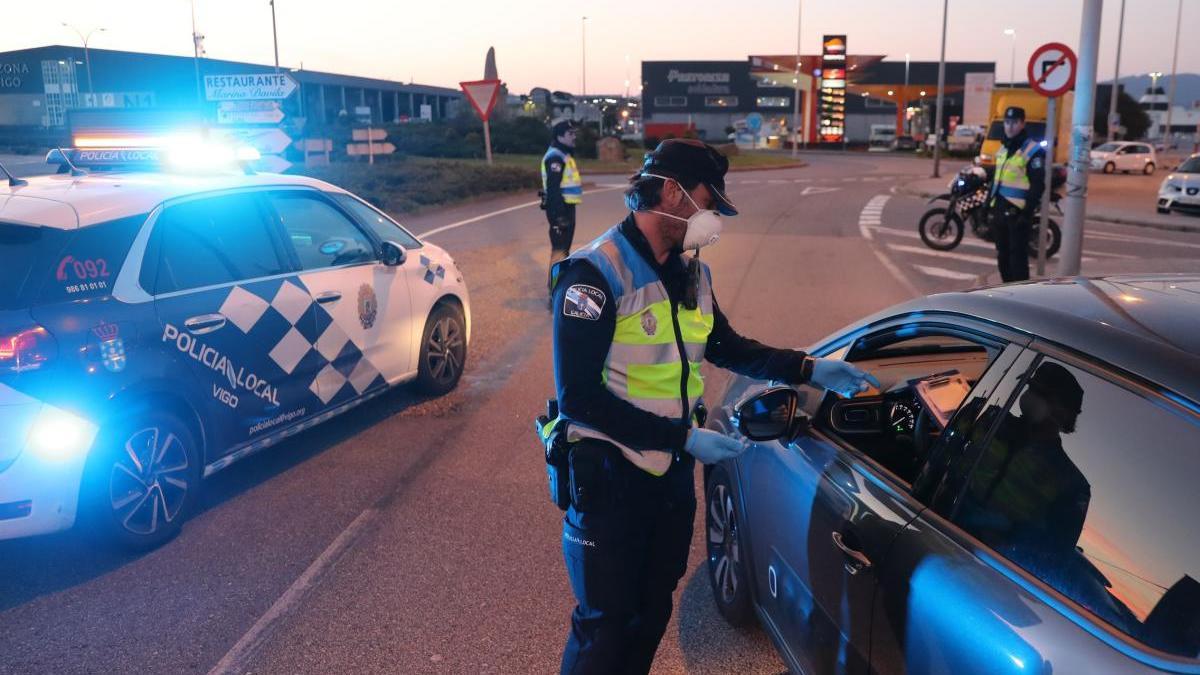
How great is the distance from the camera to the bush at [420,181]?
23.4m

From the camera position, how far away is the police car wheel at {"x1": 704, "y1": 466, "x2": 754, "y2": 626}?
360 centimetres

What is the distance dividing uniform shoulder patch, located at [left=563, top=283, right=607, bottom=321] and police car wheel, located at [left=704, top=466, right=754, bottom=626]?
4.20 ft

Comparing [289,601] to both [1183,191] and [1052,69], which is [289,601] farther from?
[1183,191]

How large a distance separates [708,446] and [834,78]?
290ft

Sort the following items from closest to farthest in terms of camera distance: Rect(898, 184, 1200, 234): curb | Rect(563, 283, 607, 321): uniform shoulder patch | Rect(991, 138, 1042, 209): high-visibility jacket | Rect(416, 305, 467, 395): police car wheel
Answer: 1. Rect(563, 283, 607, 321): uniform shoulder patch
2. Rect(416, 305, 467, 395): police car wheel
3. Rect(991, 138, 1042, 209): high-visibility jacket
4. Rect(898, 184, 1200, 234): curb

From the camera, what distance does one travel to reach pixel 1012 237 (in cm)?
1070

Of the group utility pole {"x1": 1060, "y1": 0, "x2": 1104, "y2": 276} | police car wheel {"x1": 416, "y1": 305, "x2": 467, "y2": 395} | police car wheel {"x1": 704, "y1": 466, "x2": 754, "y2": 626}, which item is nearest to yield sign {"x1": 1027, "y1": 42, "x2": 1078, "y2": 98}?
utility pole {"x1": 1060, "y1": 0, "x2": 1104, "y2": 276}

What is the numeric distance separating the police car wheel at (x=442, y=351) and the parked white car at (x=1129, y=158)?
42160 mm

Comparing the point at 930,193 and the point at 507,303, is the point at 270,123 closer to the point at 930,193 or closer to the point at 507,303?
the point at 507,303

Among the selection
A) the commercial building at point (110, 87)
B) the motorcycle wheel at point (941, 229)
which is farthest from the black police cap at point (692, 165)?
the motorcycle wheel at point (941, 229)

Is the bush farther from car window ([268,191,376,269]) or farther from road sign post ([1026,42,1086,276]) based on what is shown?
car window ([268,191,376,269])

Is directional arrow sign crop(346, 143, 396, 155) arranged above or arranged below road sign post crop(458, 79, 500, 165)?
below

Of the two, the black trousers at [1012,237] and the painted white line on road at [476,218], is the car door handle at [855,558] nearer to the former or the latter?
the black trousers at [1012,237]

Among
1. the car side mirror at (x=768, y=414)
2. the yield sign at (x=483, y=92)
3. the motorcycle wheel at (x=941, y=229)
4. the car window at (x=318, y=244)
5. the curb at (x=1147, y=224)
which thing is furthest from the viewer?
the yield sign at (x=483, y=92)
